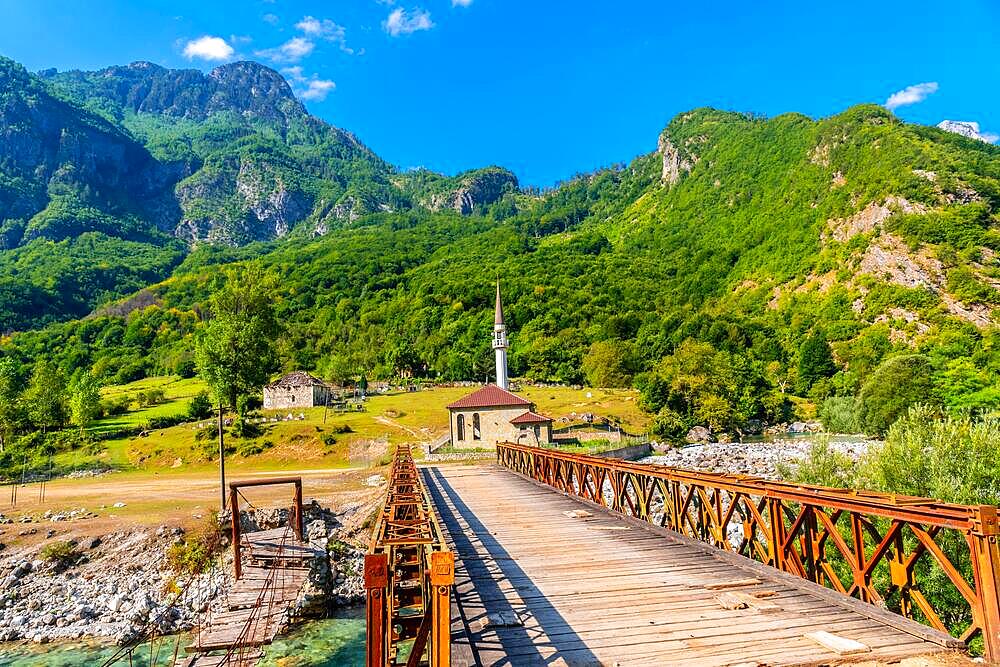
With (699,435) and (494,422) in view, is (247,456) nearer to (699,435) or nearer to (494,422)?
(494,422)

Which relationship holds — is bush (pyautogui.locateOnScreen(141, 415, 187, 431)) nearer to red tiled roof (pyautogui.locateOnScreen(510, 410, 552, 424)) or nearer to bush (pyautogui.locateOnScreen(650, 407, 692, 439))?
red tiled roof (pyautogui.locateOnScreen(510, 410, 552, 424))

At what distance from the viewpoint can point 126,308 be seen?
140250 mm

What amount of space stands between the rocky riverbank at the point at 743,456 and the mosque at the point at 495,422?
8.30m

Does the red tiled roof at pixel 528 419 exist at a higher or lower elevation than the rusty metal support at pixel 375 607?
lower

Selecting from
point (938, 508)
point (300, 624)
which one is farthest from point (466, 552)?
point (300, 624)

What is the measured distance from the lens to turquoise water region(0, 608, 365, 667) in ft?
48.0

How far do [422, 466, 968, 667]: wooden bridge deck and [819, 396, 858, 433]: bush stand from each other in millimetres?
59343

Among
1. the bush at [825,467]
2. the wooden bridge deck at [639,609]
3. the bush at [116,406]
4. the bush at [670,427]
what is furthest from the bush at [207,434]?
the wooden bridge deck at [639,609]

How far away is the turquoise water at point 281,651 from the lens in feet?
48.0

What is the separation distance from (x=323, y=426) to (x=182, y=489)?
56.1ft

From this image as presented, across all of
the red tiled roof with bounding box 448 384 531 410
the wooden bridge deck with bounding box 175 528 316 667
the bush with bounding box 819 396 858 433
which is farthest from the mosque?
the bush with bounding box 819 396 858 433

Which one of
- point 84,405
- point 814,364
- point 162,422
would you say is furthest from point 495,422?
point 814,364

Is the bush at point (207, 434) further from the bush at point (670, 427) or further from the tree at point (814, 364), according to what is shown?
the tree at point (814, 364)

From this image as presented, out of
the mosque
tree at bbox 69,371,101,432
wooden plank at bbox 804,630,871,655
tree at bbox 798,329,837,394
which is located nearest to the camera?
wooden plank at bbox 804,630,871,655
